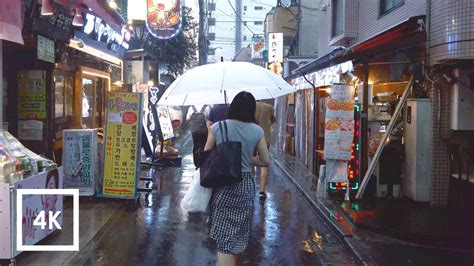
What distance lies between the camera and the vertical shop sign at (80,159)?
9.12m

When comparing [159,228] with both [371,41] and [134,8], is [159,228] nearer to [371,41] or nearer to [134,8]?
[371,41]

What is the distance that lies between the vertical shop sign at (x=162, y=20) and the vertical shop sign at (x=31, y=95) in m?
8.02

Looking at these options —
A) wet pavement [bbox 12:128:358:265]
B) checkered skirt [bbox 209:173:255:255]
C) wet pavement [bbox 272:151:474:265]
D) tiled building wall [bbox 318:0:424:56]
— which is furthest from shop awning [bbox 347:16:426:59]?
checkered skirt [bbox 209:173:255:255]

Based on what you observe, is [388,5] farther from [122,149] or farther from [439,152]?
[122,149]

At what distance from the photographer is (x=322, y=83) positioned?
11.5 m

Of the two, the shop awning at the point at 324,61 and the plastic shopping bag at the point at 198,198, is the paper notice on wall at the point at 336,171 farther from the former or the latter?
the plastic shopping bag at the point at 198,198

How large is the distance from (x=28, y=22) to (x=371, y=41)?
228 inches

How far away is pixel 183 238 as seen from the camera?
7.17 meters

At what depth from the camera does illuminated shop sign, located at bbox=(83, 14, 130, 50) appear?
34.4 feet

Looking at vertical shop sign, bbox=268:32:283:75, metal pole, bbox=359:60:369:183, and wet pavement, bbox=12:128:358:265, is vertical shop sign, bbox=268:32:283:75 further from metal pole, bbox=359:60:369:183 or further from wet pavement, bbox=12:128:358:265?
wet pavement, bbox=12:128:358:265

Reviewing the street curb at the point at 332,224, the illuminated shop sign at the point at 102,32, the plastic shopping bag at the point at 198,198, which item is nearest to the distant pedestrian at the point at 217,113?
the street curb at the point at 332,224

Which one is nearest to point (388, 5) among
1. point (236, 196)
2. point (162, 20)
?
point (162, 20)

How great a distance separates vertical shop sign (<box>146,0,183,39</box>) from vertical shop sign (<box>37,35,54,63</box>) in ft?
27.2

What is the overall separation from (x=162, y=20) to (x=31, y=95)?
8520 mm
